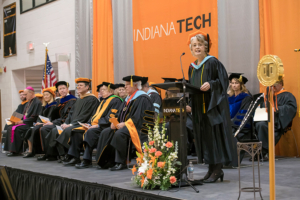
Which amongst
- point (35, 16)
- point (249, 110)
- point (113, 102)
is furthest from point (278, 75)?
point (35, 16)

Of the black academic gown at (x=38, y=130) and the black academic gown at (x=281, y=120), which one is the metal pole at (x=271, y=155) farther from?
the black academic gown at (x=38, y=130)

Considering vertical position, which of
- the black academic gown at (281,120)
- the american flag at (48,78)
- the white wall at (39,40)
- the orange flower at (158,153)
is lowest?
the orange flower at (158,153)

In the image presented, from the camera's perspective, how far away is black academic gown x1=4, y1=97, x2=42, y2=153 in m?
7.36

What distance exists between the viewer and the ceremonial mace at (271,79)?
2418 mm

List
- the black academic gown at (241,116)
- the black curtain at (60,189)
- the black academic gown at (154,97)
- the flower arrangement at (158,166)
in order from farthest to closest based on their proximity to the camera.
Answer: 1. the black academic gown at (154,97)
2. the black academic gown at (241,116)
3. the black curtain at (60,189)
4. the flower arrangement at (158,166)

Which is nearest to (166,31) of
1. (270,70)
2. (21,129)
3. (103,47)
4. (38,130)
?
(103,47)

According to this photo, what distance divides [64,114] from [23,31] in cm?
624

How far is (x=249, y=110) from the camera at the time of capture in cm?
552

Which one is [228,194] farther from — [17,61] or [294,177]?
[17,61]

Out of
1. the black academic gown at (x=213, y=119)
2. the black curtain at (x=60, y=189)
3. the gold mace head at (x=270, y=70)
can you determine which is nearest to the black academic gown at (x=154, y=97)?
the black curtain at (x=60, y=189)

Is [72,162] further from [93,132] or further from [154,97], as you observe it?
[154,97]

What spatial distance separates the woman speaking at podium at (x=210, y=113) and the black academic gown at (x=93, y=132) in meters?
2.10

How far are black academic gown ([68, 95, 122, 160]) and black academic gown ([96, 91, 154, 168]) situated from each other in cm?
20

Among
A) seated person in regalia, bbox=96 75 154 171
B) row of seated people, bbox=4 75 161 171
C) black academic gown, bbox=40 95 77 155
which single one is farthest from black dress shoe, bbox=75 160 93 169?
black academic gown, bbox=40 95 77 155
